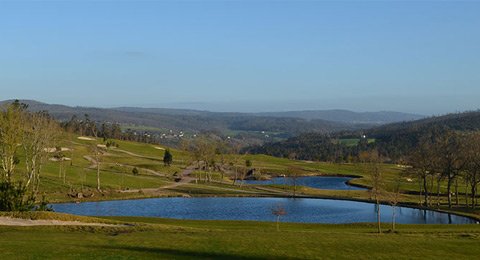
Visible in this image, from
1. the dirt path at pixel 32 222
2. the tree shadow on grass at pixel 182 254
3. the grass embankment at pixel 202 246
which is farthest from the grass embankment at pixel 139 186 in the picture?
the tree shadow on grass at pixel 182 254

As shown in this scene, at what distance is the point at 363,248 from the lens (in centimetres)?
3334

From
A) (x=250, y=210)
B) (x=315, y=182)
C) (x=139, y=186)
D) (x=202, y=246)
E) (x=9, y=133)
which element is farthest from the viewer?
(x=315, y=182)

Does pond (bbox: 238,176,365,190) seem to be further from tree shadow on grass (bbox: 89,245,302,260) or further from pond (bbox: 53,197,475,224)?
tree shadow on grass (bbox: 89,245,302,260)

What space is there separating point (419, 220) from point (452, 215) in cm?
892

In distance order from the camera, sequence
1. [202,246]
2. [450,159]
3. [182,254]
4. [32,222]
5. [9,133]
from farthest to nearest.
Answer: [450,159]
[9,133]
[32,222]
[202,246]
[182,254]

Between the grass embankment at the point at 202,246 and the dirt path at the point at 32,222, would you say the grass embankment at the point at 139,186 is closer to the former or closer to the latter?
the grass embankment at the point at 202,246

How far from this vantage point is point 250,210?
76.8m

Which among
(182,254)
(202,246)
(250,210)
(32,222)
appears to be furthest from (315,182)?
(182,254)

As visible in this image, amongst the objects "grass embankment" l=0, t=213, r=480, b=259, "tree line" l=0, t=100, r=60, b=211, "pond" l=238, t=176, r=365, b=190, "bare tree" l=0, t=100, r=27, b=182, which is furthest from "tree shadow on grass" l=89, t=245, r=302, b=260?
"pond" l=238, t=176, r=365, b=190

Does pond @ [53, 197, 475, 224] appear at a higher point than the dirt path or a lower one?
lower

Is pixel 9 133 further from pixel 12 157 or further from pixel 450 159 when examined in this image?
pixel 450 159

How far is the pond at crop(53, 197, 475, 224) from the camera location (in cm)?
6881

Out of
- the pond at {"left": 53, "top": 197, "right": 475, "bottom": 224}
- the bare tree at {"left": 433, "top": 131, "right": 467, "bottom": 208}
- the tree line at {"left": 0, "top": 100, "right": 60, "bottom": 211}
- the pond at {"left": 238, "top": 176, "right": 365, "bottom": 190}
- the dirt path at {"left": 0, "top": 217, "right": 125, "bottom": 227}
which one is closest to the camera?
the dirt path at {"left": 0, "top": 217, "right": 125, "bottom": 227}

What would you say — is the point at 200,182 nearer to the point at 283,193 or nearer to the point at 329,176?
the point at 283,193
